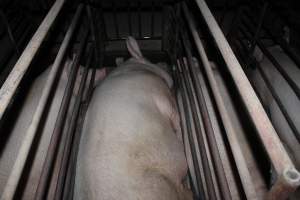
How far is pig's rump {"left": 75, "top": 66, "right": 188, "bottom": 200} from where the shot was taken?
138 cm

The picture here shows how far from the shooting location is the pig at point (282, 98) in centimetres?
176

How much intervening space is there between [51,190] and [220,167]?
93 centimetres

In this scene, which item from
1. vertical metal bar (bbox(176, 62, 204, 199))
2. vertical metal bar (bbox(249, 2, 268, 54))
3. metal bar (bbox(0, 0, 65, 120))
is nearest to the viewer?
metal bar (bbox(0, 0, 65, 120))

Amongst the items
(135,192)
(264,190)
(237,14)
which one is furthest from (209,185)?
(237,14)

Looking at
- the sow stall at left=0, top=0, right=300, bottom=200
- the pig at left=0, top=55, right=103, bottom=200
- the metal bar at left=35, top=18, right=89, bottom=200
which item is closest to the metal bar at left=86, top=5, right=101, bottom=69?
the sow stall at left=0, top=0, right=300, bottom=200

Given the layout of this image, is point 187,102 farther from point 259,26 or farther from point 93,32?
point 93,32

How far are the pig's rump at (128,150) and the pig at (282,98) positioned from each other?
2.09ft

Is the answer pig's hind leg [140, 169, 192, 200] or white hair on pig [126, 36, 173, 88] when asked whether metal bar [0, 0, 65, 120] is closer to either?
pig's hind leg [140, 169, 192, 200]

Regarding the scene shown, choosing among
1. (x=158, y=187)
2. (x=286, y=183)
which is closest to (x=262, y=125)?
(x=286, y=183)

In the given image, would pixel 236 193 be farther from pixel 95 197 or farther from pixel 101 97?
pixel 101 97

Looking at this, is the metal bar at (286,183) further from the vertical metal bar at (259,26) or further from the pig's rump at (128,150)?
the vertical metal bar at (259,26)

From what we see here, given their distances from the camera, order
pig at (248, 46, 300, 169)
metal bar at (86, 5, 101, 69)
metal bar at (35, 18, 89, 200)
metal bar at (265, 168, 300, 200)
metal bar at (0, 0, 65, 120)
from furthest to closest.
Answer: metal bar at (86, 5, 101, 69) < pig at (248, 46, 300, 169) < metal bar at (35, 18, 89, 200) < metal bar at (0, 0, 65, 120) < metal bar at (265, 168, 300, 200)

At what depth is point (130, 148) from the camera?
150 centimetres

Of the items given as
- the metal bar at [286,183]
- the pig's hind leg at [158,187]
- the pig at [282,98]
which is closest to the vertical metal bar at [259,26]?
the pig at [282,98]
